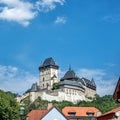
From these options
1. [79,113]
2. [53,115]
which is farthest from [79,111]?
[53,115]

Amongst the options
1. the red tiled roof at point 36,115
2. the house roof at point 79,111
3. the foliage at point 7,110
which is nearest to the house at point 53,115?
the red tiled roof at point 36,115

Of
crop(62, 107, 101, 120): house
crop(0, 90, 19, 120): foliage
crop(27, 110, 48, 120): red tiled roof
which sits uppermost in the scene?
crop(0, 90, 19, 120): foliage

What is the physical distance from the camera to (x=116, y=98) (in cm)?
2008

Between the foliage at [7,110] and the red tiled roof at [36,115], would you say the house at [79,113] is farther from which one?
the red tiled roof at [36,115]

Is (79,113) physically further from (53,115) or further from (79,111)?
(53,115)

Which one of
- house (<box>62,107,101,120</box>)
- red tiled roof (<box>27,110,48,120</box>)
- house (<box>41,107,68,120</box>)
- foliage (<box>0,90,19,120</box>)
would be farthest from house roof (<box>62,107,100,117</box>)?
house (<box>41,107,68,120</box>)

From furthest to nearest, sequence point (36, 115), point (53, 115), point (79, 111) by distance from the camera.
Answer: point (79, 111), point (36, 115), point (53, 115)

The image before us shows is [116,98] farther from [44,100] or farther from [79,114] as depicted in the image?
[44,100]

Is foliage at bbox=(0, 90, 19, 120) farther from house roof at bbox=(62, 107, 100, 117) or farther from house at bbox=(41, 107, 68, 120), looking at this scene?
house at bbox=(41, 107, 68, 120)

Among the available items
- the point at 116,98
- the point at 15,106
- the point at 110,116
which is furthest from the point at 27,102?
the point at 116,98

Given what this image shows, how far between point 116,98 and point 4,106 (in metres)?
61.2

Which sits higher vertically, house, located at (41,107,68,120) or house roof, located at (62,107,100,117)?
house roof, located at (62,107,100,117)

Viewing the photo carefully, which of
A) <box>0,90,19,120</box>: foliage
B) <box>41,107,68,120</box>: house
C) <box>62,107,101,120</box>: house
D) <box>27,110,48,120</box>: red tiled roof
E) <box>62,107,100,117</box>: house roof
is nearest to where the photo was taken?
<box>41,107,68,120</box>: house

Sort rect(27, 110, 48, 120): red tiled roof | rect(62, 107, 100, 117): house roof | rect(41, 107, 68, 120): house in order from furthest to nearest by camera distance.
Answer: rect(62, 107, 100, 117): house roof < rect(27, 110, 48, 120): red tiled roof < rect(41, 107, 68, 120): house
